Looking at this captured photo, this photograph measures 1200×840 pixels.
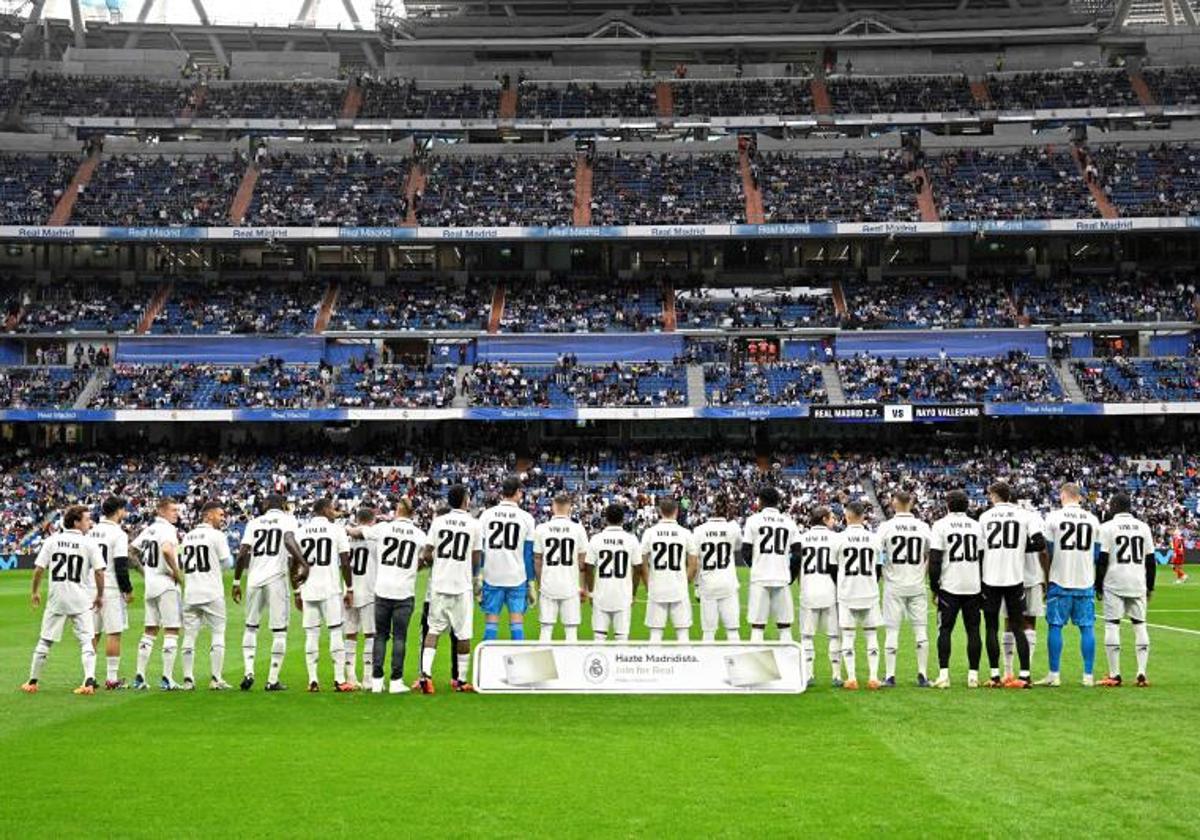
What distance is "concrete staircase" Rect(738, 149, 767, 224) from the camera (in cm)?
6384

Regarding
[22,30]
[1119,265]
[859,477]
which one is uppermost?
[22,30]

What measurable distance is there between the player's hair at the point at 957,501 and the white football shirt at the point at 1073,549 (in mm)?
1213

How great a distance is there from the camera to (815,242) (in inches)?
2581

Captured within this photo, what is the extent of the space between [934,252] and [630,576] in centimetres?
5402

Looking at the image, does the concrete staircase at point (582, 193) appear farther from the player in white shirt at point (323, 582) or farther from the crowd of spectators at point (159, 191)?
the player in white shirt at point (323, 582)

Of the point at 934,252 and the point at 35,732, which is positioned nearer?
the point at 35,732

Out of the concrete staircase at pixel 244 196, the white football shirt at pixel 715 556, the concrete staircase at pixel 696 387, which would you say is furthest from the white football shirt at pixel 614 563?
the concrete staircase at pixel 244 196

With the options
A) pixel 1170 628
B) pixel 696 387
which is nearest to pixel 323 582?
pixel 1170 628

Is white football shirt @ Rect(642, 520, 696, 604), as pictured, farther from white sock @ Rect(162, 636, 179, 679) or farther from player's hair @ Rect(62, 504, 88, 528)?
player's hair @ Rect(62, 504, 88, 528)

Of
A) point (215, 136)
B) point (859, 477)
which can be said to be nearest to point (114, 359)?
point (215, 136)

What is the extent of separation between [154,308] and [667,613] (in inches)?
2091

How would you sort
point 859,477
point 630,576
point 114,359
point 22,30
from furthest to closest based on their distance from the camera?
point 22,30 → point 114,359 → point 859,477 → point 630,576

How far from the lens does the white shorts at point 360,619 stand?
1505 cm

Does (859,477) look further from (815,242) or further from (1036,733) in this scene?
(1036,733)
